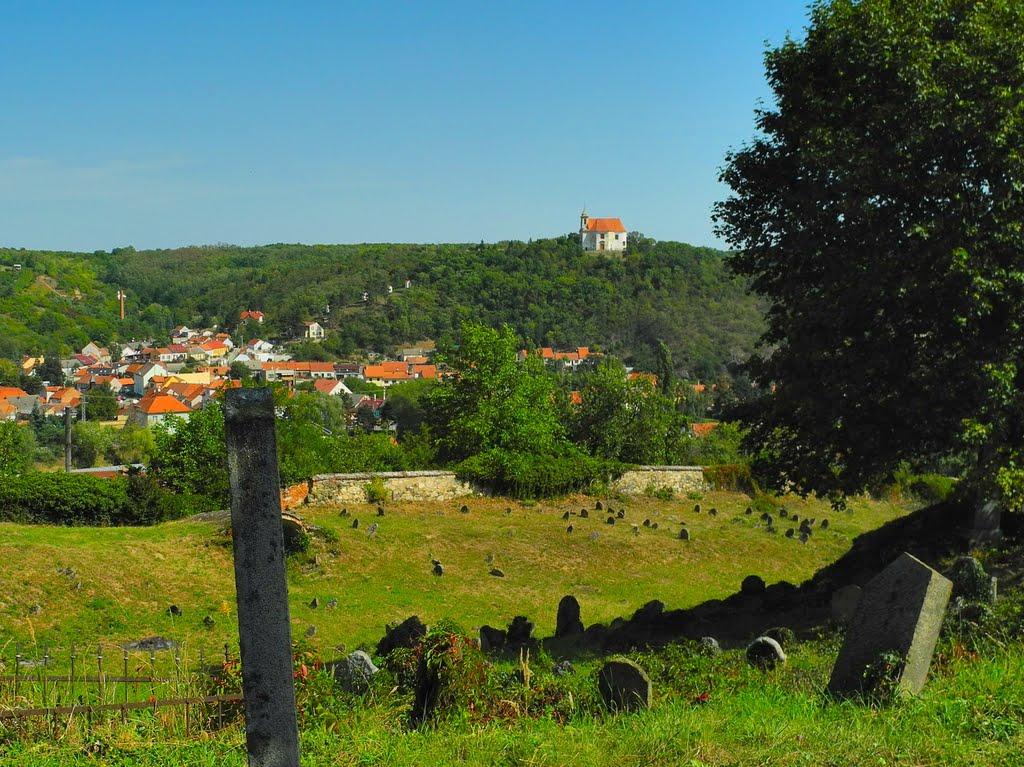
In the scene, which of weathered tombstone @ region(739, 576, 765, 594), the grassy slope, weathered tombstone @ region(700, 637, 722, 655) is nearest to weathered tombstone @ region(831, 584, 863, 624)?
weathered tombstone @ region(700, 637, 722, 655)

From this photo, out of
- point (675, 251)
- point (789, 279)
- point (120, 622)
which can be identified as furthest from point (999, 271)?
point (675, 251)

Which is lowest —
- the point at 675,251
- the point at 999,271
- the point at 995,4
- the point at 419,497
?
the point at 419,497

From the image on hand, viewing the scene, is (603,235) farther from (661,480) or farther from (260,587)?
(260,587)

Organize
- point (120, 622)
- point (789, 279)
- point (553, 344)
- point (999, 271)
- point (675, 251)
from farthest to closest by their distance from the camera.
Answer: point (675, 251) → point (553, 344) → point (120, 622) → point (789, 279) → point (999, 271)

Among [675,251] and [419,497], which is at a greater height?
[675,251]

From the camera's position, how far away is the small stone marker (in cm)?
726

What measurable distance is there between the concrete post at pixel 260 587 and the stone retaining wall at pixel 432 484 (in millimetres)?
26286

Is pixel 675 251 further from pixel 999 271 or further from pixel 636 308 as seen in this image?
pixel 999 271

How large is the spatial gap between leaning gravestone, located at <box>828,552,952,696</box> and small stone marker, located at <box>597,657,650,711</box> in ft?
4.64

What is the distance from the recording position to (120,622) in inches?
690

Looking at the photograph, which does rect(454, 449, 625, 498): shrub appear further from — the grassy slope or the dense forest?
the dense forest

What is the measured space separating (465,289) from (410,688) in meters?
152

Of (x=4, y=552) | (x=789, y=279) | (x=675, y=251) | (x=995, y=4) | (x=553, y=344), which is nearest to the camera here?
(x=995, y=4)

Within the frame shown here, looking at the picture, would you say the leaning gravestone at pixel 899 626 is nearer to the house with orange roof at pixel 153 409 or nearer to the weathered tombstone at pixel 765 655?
the weathered tombstone at pixel 765 655
